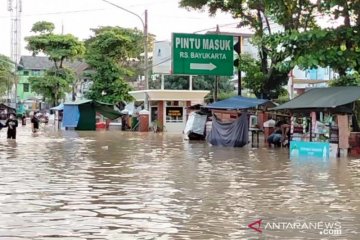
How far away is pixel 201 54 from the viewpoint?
98.4ft

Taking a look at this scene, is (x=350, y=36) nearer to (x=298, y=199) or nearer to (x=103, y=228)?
(x=298, y=199)

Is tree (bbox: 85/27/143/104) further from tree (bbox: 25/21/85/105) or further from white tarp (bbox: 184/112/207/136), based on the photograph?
white tarp (bbox: 184/112/207/136)

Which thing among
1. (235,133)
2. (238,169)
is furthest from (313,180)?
(235,133)

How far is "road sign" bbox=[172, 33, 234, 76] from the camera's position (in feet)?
97.6

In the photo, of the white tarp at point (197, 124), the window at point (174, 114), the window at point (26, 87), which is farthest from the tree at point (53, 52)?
the window at point (26, 87)

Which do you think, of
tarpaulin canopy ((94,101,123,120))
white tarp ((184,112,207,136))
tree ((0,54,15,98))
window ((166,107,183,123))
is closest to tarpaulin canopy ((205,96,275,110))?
white tarp ((184,112,207,136))

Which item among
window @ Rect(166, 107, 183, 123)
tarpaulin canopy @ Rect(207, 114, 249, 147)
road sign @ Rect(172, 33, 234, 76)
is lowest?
tarpaulin canopy @ Rect(207, 114, 249, 147)

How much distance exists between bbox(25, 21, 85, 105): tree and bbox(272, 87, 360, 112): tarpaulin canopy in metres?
35.8

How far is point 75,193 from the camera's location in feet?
36.0

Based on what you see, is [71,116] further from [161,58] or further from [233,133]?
[233,133]

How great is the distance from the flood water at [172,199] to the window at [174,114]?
28.6 m

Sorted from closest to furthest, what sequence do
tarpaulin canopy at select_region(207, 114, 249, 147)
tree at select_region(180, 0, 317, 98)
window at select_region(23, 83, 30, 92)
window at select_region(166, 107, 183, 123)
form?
tree at select_region(180, 0, 317, 98) < tarpaulin canopy at select_region(207, 114, 249, 147) < window at select_region(166, 107, 183, 123) < window at select_region(23, 83, 30, 92)

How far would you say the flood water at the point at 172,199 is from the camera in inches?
306

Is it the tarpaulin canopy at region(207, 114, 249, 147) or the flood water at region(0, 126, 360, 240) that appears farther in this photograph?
the tarpaulin canopy at region(207, 114, 249, 147)
